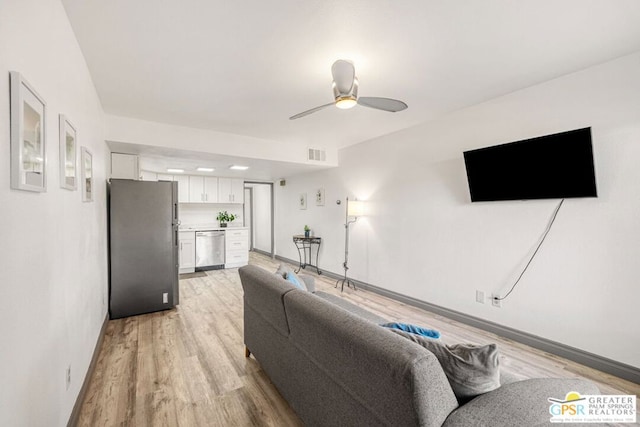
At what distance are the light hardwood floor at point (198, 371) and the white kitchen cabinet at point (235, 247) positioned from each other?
2.81 meters

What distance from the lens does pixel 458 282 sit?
11.3 feet

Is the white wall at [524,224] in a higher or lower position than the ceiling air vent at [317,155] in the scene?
lower

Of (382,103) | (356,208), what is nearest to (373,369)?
(382,103)

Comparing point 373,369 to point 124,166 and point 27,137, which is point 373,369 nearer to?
point 27,137

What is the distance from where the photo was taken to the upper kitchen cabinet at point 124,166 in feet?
13.0

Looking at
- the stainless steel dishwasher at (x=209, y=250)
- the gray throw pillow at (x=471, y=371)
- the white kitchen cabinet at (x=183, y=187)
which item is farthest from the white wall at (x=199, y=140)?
the gray throw pillow at (x=471, y=371)

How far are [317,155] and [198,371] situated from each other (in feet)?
12.5

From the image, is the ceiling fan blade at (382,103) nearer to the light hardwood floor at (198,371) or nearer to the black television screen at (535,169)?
the black television screen at (535,169)

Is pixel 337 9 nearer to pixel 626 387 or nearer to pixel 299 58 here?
pixel 299 58

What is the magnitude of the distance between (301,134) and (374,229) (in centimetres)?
192

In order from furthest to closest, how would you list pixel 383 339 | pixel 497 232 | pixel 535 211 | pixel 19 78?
pixel 497 232 → pixel 535 211 → pixel 383 339 → pixel 19 78

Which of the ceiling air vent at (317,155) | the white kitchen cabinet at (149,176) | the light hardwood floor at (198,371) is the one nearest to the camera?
the light hardwood floor at (198,371)

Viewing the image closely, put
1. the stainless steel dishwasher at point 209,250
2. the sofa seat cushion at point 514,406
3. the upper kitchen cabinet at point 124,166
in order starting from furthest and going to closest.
Answer: 1. the stainless steel dishwasher at point 209,250
2. the upper kitchen cabinet at point 124,166
3. the sofa seat cushion at point 514,406

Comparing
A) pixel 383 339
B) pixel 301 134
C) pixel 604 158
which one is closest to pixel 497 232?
pixel 604 158
